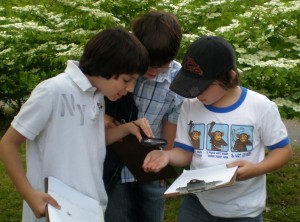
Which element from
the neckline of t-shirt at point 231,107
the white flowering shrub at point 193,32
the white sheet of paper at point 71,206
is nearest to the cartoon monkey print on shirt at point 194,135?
the neckline of t-shirt at point 231,107

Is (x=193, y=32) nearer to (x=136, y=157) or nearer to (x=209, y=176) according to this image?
(x=136, y=157)

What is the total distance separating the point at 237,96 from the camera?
2.28 metres

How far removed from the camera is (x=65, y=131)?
2057 mm

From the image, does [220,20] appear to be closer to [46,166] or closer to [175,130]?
[175,130]

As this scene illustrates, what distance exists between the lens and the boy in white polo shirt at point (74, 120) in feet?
6.56

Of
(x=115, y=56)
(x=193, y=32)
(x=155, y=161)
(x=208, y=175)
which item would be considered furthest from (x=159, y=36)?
(x=193, y=32)

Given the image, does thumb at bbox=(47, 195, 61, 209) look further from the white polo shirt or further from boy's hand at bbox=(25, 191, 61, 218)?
the white polo shirt

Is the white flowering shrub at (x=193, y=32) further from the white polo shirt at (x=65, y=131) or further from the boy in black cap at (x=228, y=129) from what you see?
the white polo shirt at (x=65, y=131)

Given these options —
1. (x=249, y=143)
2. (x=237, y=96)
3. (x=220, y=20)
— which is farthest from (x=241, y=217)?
(x=220, y=20)

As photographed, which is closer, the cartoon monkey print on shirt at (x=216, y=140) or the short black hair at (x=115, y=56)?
the short black hair at (x=115, y=56)

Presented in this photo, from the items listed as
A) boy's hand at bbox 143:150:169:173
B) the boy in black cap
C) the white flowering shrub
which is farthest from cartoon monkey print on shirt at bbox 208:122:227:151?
the white flowering shrub

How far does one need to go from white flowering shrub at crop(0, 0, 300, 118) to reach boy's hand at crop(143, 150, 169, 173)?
160cm

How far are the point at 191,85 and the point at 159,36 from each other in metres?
0.28

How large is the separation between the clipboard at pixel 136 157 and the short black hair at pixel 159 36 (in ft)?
1.19
